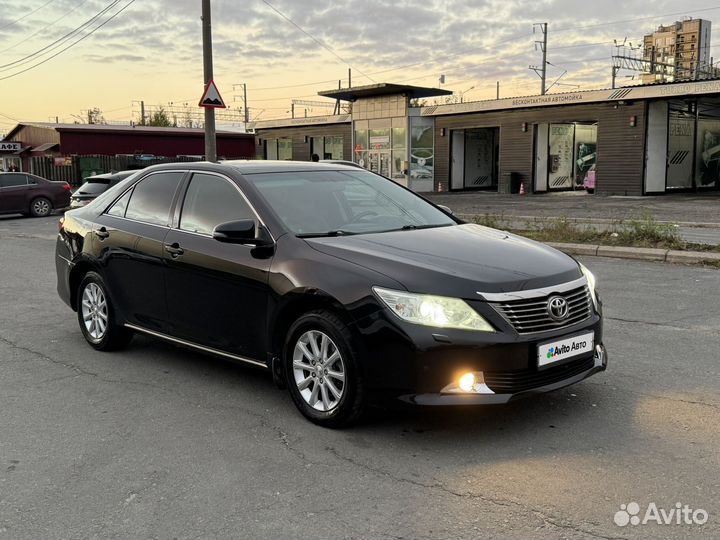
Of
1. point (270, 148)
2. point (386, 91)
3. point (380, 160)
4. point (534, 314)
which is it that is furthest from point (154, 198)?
point (270, 148)

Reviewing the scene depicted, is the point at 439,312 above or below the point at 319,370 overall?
above

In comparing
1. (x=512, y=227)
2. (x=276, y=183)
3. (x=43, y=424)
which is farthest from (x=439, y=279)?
(x=512, y=227)

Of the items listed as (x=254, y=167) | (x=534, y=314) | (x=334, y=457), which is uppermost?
(x=254, y=167)

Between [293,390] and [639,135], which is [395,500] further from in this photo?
[639,135]

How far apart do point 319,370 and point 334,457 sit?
0.58 m

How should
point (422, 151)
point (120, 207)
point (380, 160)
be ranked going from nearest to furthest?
point (120, 207) → point (422, 151) → point (380, 160)

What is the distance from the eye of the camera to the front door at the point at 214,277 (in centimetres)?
465

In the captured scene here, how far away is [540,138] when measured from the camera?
1250 inches

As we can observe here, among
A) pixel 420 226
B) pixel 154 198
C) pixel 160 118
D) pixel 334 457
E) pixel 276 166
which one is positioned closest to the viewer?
pixel 334 457

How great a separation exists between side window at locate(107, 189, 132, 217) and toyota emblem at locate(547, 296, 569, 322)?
145 inches

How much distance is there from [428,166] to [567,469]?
32.9m

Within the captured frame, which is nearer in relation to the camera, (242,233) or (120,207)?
(242,233)

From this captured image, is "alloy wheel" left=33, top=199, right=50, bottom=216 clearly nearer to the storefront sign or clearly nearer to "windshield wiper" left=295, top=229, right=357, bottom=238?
"windshield wiper" left=295, top=229, right=357, bottom=238
